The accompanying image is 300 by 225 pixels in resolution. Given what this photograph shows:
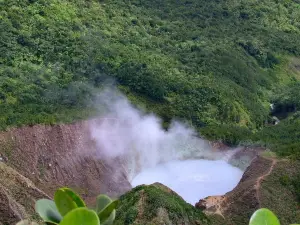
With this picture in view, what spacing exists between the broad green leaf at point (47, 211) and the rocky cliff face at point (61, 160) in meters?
31.7

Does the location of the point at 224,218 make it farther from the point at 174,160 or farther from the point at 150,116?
→ the point at 150,116

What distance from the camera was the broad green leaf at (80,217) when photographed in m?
5.93

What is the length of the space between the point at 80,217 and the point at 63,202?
2.59 ft

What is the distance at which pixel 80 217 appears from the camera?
598 centimetres

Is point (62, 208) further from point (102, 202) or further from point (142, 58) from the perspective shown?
point (142, 58)

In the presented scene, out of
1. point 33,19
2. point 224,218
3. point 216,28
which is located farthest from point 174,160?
point 216,28

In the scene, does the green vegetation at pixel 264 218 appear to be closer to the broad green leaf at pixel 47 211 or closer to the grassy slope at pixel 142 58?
the broad green leaf at pixel 47 211

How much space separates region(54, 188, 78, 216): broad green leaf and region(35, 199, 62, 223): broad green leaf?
7 cm

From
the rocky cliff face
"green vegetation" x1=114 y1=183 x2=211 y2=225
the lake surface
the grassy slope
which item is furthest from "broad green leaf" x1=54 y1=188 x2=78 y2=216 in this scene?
the lake surface

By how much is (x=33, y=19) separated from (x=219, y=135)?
76.1 ft

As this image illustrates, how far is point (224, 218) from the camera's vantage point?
3622 centimetres

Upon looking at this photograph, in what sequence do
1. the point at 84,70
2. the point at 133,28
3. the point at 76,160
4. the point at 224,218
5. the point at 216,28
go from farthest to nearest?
the point at 216,28 < the point at 133,28 < the point at 84,70 < the point at 76,160 < the point at 224,218

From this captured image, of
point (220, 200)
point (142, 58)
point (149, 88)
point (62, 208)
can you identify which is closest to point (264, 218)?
point (62, 208)

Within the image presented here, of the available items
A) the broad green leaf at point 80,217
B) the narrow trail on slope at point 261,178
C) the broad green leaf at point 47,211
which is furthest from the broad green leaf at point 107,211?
the narrow trail on slope at point 261,178
